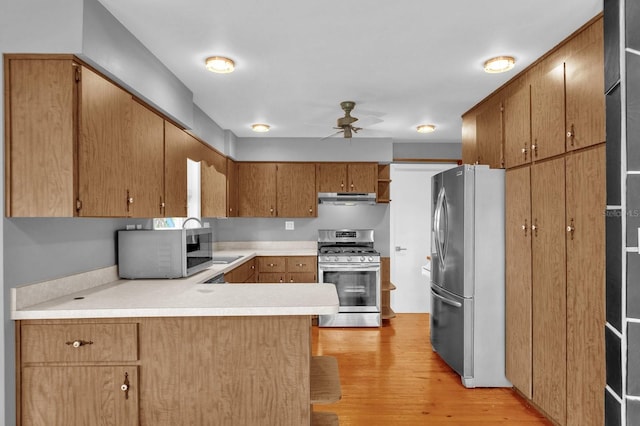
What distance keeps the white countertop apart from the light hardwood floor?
1.07m

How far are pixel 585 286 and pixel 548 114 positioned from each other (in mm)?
1071

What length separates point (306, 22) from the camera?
80.4 inches

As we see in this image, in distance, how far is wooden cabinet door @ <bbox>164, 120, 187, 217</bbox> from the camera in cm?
273

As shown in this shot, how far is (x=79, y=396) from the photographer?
1789 mm

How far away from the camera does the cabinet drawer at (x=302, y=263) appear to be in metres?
4.65

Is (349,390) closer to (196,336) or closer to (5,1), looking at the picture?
(196,336)

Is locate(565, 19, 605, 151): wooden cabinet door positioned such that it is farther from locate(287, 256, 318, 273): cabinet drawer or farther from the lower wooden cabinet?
locate(287, 256, 318, 273): cabinet drawer

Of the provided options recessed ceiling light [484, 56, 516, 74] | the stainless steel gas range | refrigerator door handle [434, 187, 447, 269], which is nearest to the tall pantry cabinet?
recessed ceiling light [484, 56, 516, 74]

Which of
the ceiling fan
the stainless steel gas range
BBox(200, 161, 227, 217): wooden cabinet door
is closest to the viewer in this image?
the ceiling fan

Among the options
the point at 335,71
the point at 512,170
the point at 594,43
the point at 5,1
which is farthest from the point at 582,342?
the point at 5,1

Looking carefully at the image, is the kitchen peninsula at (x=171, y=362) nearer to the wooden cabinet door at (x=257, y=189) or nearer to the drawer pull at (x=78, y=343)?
the drawer pull at (x=78, y=343)

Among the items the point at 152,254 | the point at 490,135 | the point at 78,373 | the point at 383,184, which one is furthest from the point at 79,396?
the point at 383,184

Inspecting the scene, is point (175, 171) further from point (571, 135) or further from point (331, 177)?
point (571, 135)

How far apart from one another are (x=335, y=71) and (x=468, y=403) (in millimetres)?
2586
